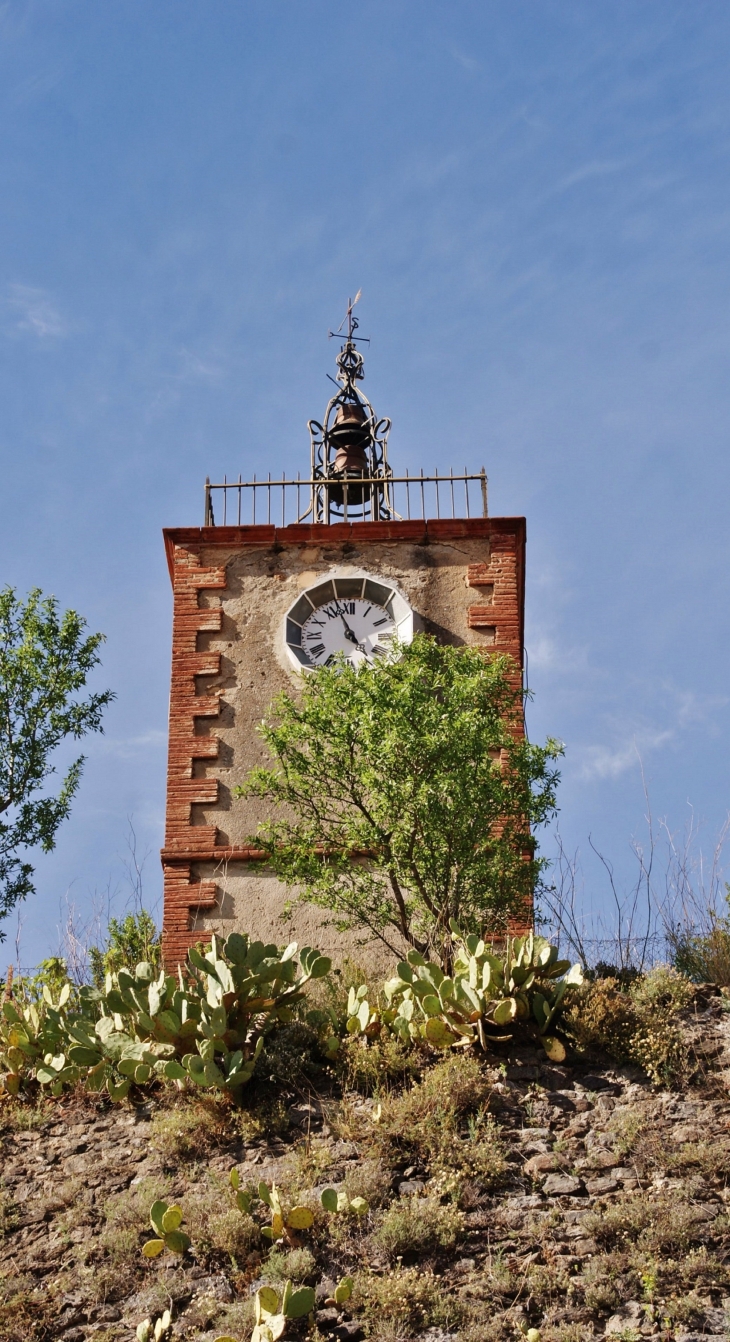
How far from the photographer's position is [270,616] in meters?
18.0

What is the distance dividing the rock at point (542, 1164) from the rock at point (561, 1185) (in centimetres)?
7

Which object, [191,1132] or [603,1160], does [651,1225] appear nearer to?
[603,1160]

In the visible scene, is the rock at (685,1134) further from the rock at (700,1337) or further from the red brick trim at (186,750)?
the red brick trim at (186,750)

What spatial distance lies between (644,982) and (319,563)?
26.8ft

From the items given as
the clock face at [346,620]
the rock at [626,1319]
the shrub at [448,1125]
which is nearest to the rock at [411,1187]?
the shrub at [448,1125]

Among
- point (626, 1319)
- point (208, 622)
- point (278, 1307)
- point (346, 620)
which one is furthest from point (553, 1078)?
point (208, 622)

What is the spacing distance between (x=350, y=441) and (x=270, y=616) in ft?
12.2

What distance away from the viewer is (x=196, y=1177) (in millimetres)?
10398

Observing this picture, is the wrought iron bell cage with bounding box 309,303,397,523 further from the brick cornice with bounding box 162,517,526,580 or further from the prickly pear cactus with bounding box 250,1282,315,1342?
the prickly pear cactus with bounding box 250,1282,315,1342

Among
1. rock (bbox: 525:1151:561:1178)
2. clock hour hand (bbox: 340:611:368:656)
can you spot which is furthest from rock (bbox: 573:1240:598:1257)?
A: clock hour hand (bbox: 340:611:368:656)

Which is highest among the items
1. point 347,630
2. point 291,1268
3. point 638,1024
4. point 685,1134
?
point 347,630

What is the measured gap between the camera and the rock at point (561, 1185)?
9.75 meters

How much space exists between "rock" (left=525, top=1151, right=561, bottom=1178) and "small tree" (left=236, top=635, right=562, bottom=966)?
9.15 feet

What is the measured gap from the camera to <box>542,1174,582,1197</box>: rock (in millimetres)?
9750
